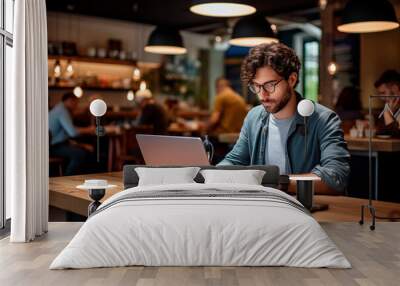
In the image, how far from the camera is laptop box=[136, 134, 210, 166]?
4414mm

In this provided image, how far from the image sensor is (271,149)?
439cm

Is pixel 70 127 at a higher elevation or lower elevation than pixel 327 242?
higher

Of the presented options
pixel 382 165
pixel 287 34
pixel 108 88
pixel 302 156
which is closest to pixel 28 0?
pixel 302 156

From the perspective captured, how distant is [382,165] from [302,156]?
2926 mm

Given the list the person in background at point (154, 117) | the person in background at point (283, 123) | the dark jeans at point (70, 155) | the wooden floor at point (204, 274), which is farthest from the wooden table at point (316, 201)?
the person in background at point (154, 117)

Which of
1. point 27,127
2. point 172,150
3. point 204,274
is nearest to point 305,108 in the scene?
point 172,150

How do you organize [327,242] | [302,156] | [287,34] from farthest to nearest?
[287,34]
[302,156]
[327,242]

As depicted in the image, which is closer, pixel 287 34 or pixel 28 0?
pixel 28 0

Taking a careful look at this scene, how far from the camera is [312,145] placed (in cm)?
425

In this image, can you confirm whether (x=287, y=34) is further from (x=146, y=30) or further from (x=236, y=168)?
(x=236, y=168)

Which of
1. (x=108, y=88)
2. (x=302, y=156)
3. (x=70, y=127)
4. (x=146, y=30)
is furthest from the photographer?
(x=146, y=30)

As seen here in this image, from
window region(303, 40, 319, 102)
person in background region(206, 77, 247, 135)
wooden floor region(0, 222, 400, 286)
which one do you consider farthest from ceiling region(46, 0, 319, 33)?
wooden floor region(0, 222, 400, 286)

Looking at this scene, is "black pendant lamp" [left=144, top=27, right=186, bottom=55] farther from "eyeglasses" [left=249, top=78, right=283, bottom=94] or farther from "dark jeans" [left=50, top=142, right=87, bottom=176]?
"eyeglasses" [left=249, top=78, right=283, bottom=94]

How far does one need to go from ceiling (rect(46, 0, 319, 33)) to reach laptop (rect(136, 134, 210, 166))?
20.2 feet
